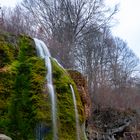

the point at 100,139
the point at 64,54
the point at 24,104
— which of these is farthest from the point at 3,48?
the point at 64,54

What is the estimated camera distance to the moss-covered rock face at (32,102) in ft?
31.8

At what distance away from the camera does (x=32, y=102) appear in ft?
32.3

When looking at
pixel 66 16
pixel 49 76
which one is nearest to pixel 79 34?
pixel 66 16

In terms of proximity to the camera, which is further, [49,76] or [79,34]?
[79,34]

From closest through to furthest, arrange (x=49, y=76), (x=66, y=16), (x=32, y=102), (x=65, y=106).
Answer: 1. (x=32, y=102)
2. (x=65, y=106)
3. (x=49, y=76)
4. (x=66, y=16)

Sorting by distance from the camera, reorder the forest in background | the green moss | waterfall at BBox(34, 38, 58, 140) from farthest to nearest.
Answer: the forest in background
the green moss
waterfall at BBox(34, 38, 58, 140)

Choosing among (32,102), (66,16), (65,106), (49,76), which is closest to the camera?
(32,102)

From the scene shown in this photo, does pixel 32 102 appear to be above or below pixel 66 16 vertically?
below

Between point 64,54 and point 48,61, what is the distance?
14.9 metres

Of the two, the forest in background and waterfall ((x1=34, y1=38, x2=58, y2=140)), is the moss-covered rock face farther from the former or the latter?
the forest in background

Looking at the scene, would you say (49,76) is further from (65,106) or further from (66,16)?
(66,16)

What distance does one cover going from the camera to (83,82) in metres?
12.6

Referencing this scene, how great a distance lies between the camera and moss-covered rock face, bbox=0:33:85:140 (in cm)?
969

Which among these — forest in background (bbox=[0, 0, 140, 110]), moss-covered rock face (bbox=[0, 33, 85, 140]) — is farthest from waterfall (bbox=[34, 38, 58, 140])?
forest in background (bbox=[0, 0, 140, 110])
